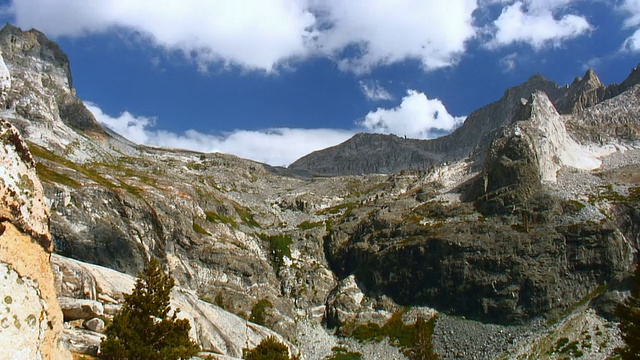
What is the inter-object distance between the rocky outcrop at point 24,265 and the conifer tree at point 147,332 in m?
16.8

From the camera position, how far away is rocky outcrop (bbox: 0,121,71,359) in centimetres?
1378

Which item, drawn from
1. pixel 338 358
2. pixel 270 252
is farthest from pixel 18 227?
pixel 270 252

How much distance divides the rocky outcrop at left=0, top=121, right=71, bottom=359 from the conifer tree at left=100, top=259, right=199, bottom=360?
1682cm

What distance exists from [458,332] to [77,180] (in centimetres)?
10926

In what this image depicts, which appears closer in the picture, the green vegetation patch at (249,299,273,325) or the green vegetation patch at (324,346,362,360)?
the green vegetation patch at (324,346,362,360)

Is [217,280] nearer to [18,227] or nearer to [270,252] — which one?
[270,252]

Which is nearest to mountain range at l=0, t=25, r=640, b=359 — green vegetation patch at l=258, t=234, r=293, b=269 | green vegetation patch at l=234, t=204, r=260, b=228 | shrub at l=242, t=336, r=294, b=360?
green vegetation patch at l=258, t=234, r=293, b=269

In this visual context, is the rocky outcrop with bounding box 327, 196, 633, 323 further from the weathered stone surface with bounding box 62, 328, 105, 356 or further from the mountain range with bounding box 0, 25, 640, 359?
the weathered stone surface with bounding box 62, 328, 105, 356

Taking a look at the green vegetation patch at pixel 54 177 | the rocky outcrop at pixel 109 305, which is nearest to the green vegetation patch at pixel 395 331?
the rocky outcrop at pixel 109 305

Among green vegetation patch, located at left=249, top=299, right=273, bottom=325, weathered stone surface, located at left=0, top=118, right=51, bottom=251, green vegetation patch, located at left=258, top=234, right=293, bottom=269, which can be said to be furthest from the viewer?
green vegetation patch, located at left=258, top=234, right=293, bottom=269

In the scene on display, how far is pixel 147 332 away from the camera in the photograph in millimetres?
34750

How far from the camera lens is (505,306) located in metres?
131

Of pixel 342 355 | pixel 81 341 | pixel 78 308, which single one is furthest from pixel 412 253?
pixel 81 341

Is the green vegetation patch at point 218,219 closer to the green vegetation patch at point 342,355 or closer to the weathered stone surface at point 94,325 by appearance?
the green vegetation patch at point 342,355
